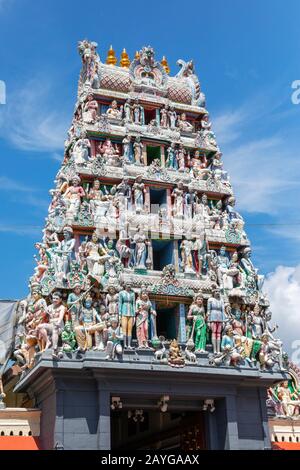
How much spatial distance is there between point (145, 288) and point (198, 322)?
229cm

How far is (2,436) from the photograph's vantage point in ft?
69.3

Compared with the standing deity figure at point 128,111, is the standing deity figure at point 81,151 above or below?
below

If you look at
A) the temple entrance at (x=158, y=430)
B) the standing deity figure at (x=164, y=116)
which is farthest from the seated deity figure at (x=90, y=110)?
the temple entrance at (x=158, y=430)

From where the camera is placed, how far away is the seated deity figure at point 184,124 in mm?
27812

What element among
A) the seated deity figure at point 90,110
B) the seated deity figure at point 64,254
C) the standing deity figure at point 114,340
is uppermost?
the seated deity figure at point 90,110

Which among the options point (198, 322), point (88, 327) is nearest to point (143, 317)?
point (88, 327)

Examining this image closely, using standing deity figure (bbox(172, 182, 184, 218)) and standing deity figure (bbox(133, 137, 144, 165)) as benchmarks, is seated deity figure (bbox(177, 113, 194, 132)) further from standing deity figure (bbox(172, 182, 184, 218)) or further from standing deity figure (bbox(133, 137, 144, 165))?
standing deity figure (bbox(172, 182, 184, 218))

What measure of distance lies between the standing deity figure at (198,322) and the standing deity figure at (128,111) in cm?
835

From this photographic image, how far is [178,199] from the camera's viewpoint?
25.5m

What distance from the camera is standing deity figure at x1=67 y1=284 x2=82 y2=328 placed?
2155 centimetres

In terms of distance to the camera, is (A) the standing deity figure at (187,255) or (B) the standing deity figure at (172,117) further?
(B) the standing deity figure at (172,117)

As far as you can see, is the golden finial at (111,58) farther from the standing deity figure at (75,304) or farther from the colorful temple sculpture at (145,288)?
the standing deity figure at (75,304)

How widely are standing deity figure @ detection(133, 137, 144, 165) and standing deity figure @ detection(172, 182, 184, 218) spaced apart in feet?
6.00
